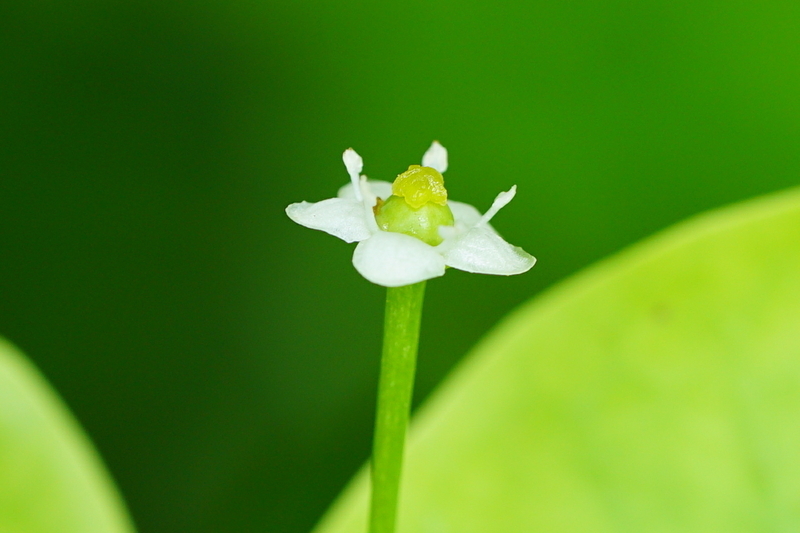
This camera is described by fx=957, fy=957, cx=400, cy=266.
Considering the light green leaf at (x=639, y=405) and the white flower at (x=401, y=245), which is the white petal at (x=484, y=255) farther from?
the light green leaf at (x=639, y=405)

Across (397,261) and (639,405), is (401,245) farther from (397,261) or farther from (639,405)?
Answer: (639,405)

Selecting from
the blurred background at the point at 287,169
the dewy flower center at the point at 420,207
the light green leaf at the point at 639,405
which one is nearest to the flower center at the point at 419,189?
the dewy flower center at the point at 420,207

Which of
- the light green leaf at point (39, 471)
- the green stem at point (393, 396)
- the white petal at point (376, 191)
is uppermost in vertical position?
the white petal at point (376, 191)

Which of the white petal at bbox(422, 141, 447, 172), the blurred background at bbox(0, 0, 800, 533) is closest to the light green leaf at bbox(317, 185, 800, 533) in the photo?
the white petal at bbox(422, 141, 447, 172)

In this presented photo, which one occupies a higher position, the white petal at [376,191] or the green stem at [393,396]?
the white petal at [376,191]

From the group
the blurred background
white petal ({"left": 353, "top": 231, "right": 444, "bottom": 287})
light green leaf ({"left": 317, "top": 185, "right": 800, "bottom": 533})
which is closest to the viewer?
white petal ({"left": 353, "top": 231, "right": 444, "bottom": 287})

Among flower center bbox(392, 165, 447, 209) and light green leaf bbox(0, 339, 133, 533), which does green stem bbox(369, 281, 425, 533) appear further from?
light green leaf bbox(0, 339, 133, 533)

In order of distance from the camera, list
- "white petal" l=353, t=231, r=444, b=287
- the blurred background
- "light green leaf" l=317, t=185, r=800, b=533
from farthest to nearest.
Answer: the blurred background → "light green leaf" l=317, t=185, r=800, b=533 → "white petal" l=353, t=231, r=444, b=287
